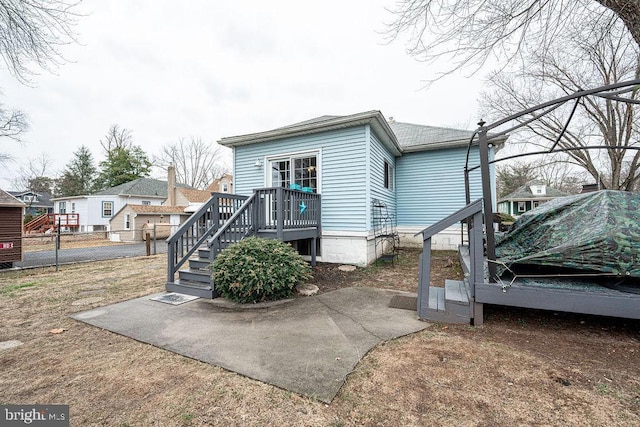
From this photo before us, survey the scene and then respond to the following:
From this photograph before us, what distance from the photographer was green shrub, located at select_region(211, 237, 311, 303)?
13.6ft

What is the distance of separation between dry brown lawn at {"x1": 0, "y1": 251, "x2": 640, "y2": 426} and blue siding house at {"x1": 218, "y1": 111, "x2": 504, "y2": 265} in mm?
3970

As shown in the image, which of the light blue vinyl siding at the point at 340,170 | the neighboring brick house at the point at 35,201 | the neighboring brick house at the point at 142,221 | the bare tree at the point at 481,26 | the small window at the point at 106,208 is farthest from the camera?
the neighboring brick house at the point at 35,201

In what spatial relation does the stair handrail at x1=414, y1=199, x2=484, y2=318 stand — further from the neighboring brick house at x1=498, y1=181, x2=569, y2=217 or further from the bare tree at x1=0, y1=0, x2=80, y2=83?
the neighboring brick house at x1=498, y1=181, x2=569, y2=217

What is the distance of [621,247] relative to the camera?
9.60 ft

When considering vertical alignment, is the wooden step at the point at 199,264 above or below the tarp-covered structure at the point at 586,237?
below

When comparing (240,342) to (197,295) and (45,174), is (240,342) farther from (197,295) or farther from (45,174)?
(45,174)

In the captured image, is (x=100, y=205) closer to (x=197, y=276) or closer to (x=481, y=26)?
(x=197, y=276)

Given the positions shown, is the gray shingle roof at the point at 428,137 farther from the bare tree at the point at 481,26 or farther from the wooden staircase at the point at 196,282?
the wooden staircase at the point at 196,282

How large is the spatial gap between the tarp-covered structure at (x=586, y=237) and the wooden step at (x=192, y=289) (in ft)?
14.8

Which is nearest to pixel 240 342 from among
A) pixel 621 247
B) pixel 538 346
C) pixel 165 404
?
pixel 165 404

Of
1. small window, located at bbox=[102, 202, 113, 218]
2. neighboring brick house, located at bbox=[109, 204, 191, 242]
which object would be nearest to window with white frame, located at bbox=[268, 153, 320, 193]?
neighboring brick house, located at bbox=[109, 204, 191, 242]

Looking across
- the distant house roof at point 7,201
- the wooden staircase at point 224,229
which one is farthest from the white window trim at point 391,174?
the distant house roof at point 7,201

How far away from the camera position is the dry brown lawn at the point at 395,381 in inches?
70.7

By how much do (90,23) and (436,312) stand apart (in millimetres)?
7441
